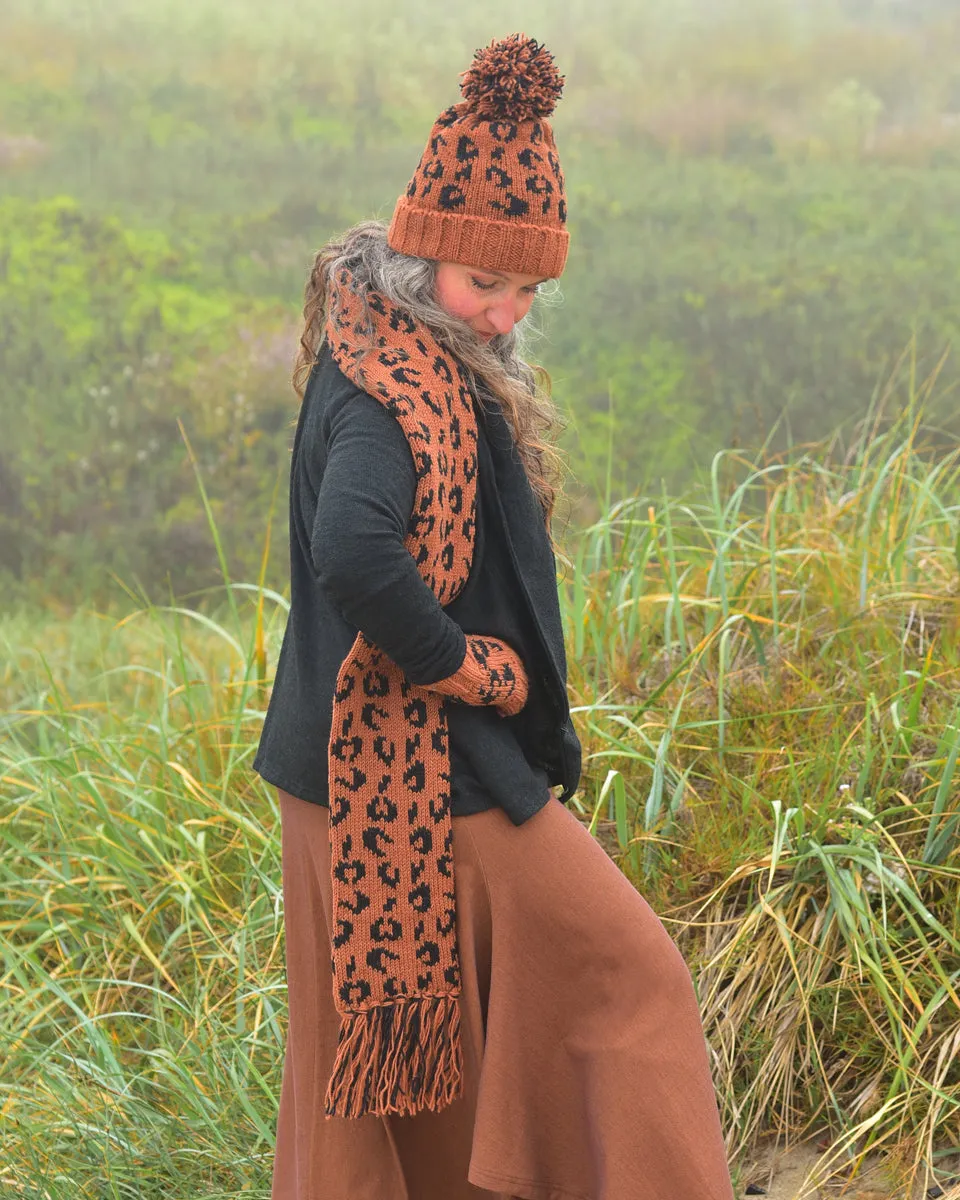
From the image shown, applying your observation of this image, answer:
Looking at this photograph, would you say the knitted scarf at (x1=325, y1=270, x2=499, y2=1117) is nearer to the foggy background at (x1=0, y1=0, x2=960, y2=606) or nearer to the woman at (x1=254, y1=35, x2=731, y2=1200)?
the woman at (x1=254, y1=35, x2=731, y2=1200)

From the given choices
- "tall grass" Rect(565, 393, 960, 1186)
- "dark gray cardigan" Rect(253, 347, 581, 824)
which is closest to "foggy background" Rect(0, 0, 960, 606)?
"tall grass" Rect(565, 393, 960, 1186)

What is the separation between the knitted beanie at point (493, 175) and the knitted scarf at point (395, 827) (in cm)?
12

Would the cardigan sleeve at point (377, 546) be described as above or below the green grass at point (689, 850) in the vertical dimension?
above

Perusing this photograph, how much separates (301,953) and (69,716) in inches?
82.9

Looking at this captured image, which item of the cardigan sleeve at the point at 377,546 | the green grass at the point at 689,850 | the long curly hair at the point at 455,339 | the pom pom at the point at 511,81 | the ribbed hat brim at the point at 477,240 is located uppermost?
the pom pom at the point at 511,81

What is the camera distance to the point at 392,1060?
169cm

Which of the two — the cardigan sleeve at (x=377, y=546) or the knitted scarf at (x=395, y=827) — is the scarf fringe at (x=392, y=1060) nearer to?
the knitted scarf at (x=395, y=827)

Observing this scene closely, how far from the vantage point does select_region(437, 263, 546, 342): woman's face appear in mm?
1676

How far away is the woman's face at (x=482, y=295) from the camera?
5.50 ft

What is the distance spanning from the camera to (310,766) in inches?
68.1

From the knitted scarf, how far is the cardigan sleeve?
0.07 meters

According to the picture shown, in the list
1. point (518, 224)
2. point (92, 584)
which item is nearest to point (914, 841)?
point (518, 224)

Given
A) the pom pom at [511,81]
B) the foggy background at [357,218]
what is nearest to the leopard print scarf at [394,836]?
the pom pom at [511,81]

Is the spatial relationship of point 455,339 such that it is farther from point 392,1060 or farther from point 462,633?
point 392,1060
